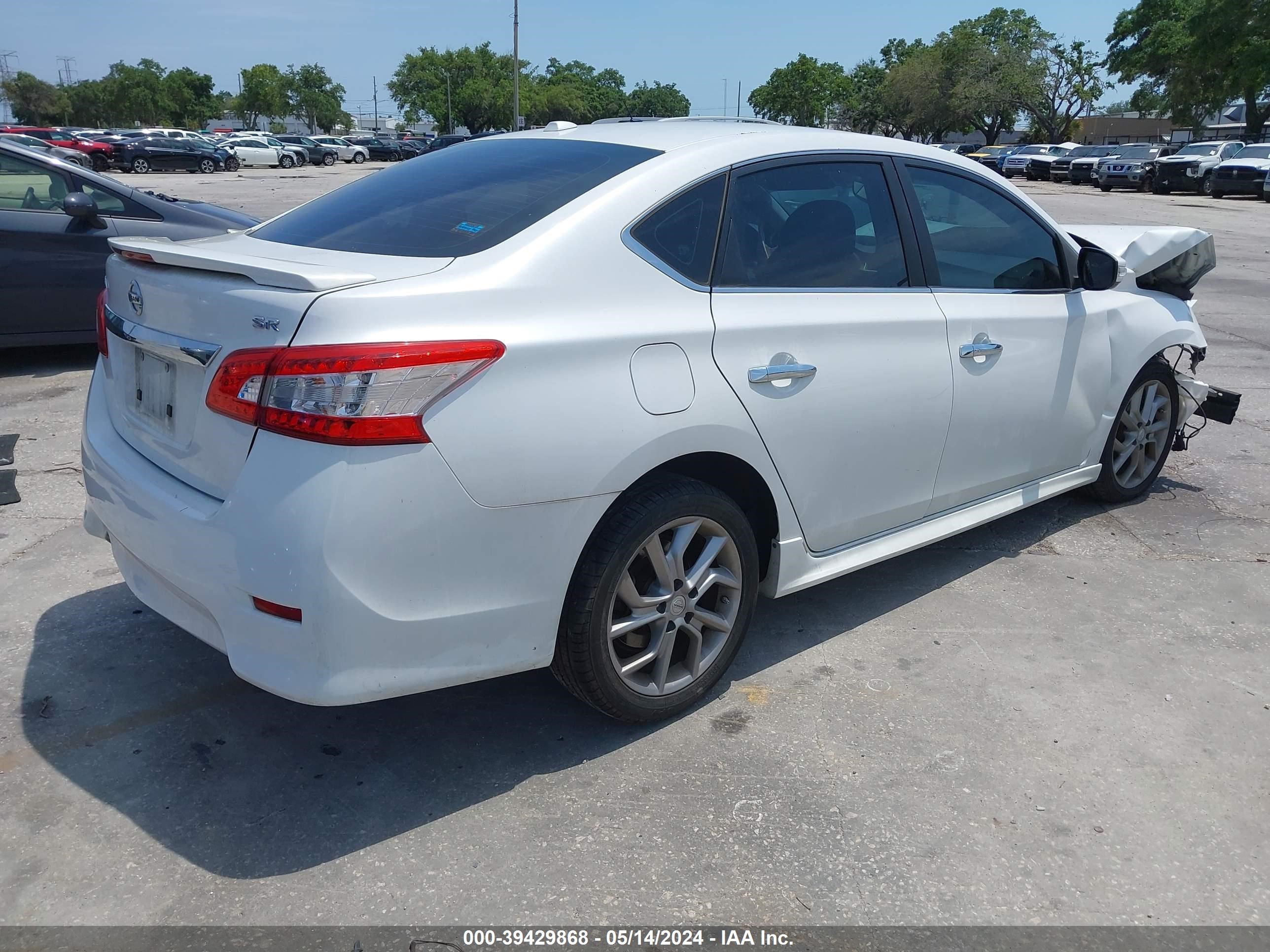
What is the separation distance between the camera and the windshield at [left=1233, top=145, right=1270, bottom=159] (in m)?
33.1

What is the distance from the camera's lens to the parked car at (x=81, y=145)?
141ft

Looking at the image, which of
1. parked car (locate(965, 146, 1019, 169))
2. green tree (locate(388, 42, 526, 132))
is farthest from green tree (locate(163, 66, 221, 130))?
parked car (locate(965, 146, 1019, 169))

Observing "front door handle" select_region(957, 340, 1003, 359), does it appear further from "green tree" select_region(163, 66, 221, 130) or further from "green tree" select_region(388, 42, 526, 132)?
"green tree" select_region(163, 66, 221, 130)

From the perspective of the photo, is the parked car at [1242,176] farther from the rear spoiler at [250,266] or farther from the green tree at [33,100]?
the green tree at [33,100]

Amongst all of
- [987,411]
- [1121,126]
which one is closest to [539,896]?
[987,411]

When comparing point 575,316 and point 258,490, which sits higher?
point 575,316

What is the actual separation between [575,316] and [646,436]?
0.36m

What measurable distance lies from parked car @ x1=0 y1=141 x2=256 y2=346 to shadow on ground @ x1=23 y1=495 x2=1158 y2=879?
3806mm

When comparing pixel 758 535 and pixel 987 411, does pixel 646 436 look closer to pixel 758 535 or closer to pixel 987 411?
pixel 758 535

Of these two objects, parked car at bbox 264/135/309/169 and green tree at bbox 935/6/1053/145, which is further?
green tree at bbox 935/6/1053/145

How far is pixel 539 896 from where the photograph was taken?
7.98ft

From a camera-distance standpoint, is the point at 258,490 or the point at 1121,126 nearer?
the point at 258,490

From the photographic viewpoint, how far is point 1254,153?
111 feet


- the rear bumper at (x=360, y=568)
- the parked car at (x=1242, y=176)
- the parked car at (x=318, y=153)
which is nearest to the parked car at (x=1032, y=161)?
the parked car at (x=1242, y=176)
